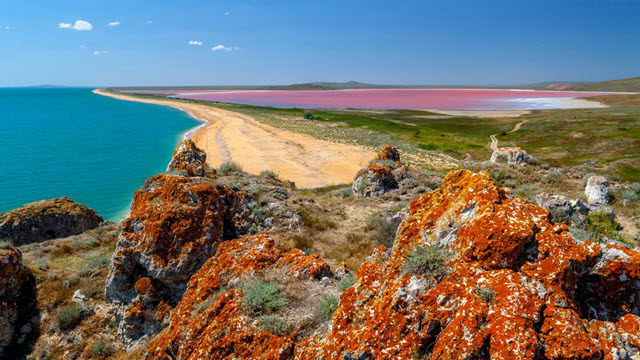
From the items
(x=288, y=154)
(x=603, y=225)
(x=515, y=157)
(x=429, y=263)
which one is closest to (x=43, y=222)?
(x=429, y=263)

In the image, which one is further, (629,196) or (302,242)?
(629,196)

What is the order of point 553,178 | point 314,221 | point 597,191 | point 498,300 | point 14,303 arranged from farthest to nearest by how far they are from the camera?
point 553,178 → point 597,191 → point 314,221 → point 14,303 → point 498,300

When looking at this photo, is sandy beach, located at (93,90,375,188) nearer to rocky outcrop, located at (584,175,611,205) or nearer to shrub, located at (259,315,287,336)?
rocky outcrop, located at (584,175,611,205)

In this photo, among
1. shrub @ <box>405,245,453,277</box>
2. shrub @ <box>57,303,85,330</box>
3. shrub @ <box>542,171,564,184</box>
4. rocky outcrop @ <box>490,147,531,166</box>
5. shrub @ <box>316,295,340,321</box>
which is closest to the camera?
shrub @ <box>405,245,453,277</box>

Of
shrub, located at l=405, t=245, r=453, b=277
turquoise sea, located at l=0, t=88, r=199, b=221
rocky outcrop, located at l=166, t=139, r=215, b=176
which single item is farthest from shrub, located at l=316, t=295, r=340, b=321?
turquoise sea, located at l=0, t=88, r=199, b=221

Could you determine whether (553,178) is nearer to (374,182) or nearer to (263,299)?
(374,182)

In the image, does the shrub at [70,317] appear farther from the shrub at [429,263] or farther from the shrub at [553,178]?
the shrub at [553,178]

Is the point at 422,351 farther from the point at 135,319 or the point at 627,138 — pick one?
the point at 627,138
